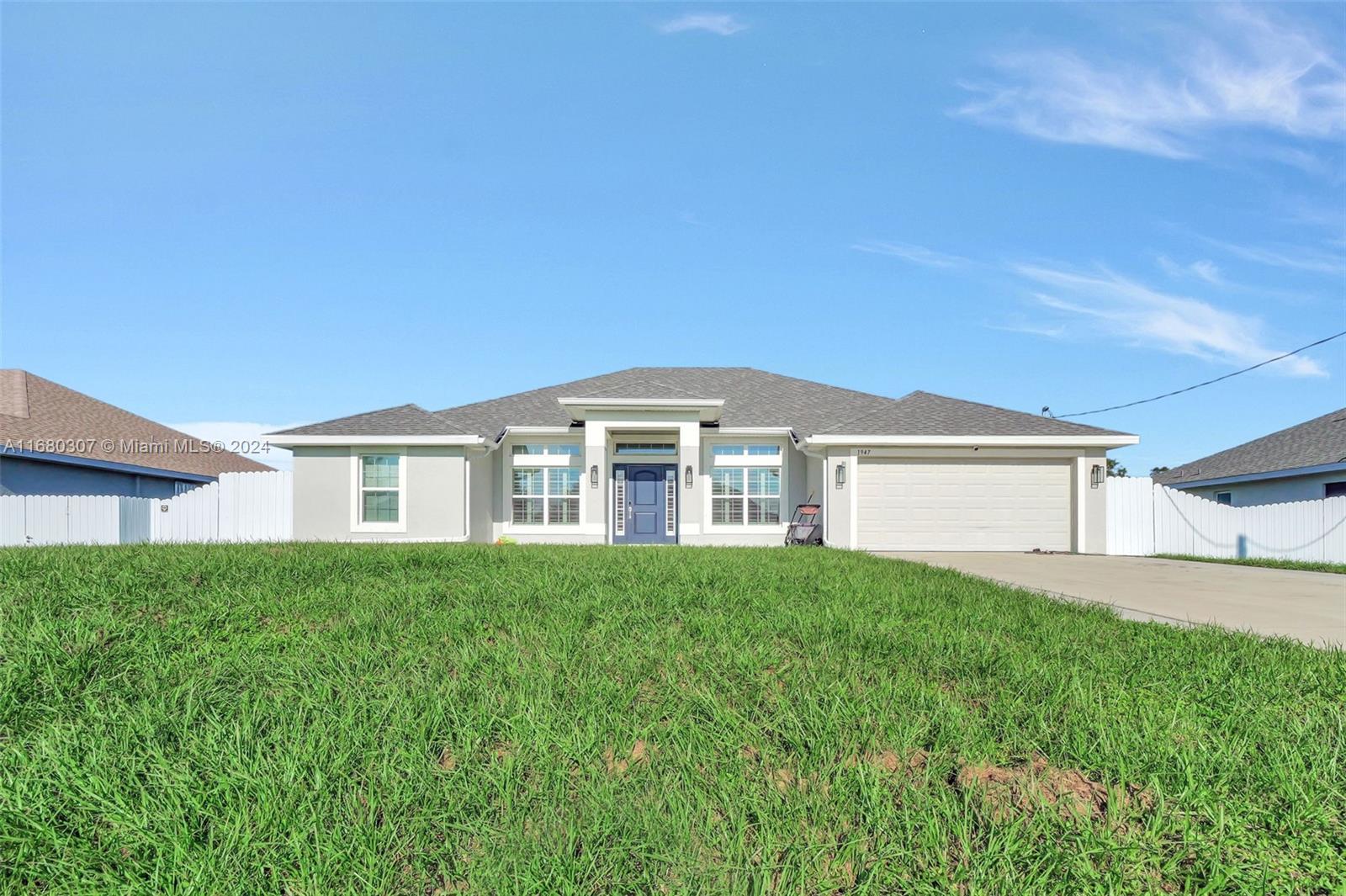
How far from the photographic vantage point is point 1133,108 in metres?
13.3

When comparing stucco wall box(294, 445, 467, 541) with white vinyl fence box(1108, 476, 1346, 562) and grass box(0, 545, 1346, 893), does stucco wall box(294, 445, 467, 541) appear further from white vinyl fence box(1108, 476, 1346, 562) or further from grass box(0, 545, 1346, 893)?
white vinyl fence box(1108, 476, 1346, 562)

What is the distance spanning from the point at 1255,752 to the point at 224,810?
4.18 m

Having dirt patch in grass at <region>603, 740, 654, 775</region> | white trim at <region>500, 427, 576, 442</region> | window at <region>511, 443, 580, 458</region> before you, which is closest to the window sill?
white trim at <region>500, 427, 576, 442</region>

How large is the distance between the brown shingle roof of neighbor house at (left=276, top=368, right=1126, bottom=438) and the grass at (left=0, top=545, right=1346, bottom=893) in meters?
12.6

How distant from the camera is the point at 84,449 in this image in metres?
19.4

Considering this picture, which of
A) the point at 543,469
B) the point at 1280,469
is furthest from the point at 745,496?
the point at 1280,469

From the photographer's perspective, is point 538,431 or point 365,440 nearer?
point 365,440

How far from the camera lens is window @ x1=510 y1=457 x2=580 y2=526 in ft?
62.1

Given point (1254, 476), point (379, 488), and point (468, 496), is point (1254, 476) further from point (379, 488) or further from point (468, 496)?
point (379, 488)

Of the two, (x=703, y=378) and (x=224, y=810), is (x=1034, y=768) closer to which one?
(x=224, y=810)

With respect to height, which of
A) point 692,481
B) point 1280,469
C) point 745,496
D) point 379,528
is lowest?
point 379,528

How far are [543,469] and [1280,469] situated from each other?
19325 millimetres

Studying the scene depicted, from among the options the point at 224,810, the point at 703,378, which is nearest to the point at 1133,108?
the point at 703,378

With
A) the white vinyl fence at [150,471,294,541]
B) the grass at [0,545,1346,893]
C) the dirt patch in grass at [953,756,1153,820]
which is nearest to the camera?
the grass at [0,545,1346,893]
